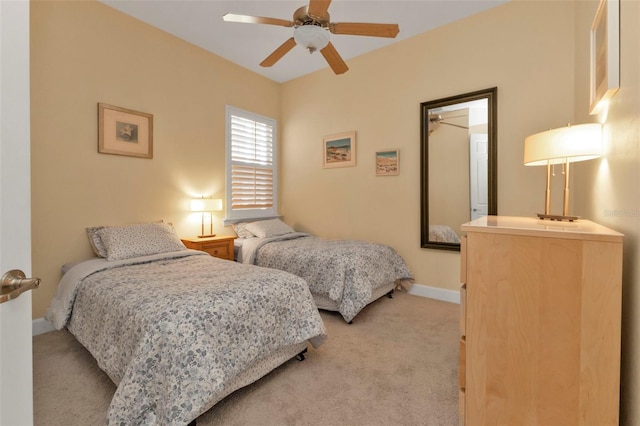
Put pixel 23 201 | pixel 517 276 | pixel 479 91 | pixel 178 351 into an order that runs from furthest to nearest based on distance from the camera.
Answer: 1. pixel 479 91
2. pixel 178 351
3. pixel 517 276
4. pixel 23 201

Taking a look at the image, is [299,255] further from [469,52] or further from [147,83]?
[469,52]

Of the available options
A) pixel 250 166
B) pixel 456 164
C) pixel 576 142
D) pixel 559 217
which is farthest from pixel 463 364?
pixel 250 166

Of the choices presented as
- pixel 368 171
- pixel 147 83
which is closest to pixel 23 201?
pixel 147 83

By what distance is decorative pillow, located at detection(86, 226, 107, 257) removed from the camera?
2807mm

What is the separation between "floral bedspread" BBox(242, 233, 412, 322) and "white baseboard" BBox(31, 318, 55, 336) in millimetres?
1929

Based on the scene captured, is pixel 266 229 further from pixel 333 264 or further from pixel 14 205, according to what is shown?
pixel 14 205

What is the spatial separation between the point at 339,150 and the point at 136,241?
2.85m

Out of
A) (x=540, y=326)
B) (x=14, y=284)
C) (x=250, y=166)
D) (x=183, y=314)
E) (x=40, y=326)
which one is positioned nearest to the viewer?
(x=14, y=284)

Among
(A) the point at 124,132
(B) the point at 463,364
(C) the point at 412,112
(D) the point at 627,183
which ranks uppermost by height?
(C) the point at 412,112

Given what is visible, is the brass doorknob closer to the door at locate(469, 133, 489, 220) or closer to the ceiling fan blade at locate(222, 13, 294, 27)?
the ceiling fan blade at locate(222, 13, 294, 27)

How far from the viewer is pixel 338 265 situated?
2.95 m

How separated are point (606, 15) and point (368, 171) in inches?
109

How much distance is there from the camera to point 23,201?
0.76 m

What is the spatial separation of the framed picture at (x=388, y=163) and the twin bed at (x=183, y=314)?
1309mm
